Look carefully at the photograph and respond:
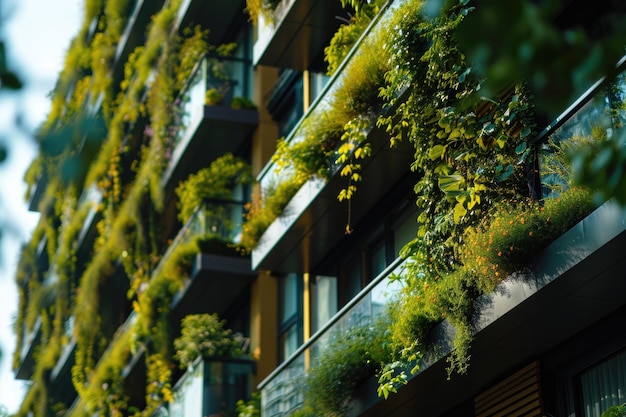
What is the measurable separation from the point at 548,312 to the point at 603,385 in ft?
3.14

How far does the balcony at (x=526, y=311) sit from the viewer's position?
373 inches

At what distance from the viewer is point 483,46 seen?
3346mm

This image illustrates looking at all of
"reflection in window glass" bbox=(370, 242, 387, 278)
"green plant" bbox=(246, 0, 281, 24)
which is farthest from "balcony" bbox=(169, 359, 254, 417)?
"green plant" bbox=(246, 0, 281, 24)

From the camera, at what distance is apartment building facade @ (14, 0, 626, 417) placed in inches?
412

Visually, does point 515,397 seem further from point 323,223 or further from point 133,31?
point 133,31

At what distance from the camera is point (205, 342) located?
20469mm

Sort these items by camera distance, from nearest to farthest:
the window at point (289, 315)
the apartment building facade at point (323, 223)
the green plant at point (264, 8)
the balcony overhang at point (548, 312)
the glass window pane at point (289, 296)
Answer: the balcony overhang at point (548, 312) < the apartment building facade at point (323, 223) < the green plant at point (264, 8) < the window at point (289, 315) < the glass window pane at point (289, 296)

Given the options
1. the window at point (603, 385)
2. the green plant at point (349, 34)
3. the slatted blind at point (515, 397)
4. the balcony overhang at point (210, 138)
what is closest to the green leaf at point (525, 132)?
the window at point (603, 385)

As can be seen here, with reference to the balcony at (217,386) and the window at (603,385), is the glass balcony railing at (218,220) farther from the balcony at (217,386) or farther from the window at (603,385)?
the window at (603,385)

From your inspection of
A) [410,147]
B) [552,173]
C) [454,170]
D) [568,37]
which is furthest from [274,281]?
[568,37]

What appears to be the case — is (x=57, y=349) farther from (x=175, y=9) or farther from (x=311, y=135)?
(x=311, y=135)

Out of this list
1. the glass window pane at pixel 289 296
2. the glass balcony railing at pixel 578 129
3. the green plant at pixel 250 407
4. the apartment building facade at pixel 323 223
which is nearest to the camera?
→ the glass balcony railing at pixel 578 129

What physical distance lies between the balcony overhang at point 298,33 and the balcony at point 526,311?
525 centimetres

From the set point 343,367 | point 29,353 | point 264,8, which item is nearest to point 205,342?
point 264,8
